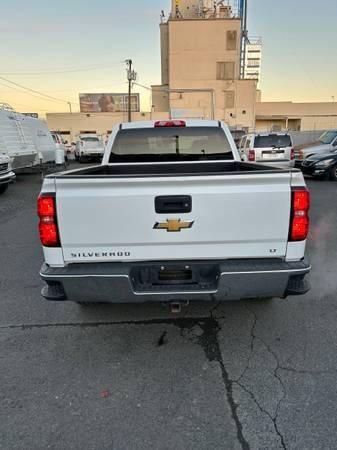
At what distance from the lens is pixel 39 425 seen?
218 centimetres

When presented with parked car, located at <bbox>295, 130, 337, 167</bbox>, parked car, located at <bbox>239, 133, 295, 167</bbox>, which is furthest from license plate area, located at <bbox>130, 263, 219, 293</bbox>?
parked car, located at <bbox>295, 130, 337, 167</bbox>

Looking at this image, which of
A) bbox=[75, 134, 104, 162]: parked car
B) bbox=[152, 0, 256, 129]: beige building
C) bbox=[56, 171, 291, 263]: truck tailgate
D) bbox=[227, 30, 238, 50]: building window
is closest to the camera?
bbox=[56, 171, 291, 263]: truck tailgate

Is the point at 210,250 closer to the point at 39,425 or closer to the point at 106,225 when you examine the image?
the point at 106,225

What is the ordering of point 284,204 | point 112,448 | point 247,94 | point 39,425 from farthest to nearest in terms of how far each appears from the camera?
point 247,94
point 284,204
point 39,425
point 112,448

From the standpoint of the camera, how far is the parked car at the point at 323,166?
43.3 feet

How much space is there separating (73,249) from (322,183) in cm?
1248

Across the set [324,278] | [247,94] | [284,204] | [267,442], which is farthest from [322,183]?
[247,94]

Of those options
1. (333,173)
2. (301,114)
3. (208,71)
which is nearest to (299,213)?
(333,173)

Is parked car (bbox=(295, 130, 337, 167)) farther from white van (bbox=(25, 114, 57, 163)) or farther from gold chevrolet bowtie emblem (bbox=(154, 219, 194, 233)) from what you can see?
gold chevrolet bowtie emblem (bbox=(154, 219, 194, 233))

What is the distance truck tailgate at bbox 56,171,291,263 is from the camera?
8.18 feet

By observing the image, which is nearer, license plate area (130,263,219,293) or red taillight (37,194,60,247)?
red taillight (37,194,60,247)

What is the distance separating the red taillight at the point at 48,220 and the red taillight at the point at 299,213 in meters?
1.82

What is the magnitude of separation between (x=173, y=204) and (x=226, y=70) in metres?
46.5

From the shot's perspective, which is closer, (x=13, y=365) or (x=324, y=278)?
(x=13, y=365)
